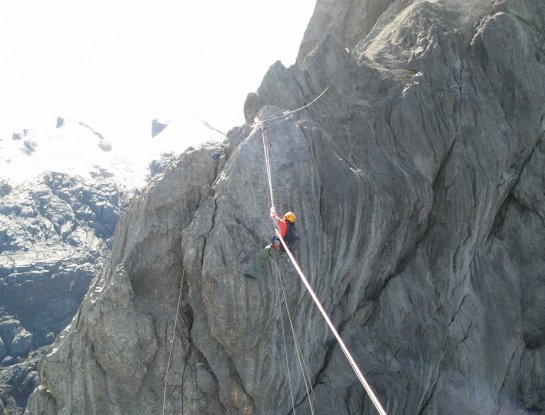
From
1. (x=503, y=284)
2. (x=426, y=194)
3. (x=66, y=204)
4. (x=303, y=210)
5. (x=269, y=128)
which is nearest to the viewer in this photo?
(x=303, y=210)

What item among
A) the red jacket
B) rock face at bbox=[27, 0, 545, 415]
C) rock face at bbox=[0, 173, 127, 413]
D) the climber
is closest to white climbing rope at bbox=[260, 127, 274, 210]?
rock face at bbox=[27, 0, 545, 415]

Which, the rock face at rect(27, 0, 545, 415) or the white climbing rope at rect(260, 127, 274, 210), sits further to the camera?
the white climbing rope at rect(260, 127, 274, 210)

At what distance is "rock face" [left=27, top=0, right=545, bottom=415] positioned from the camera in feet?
55.2

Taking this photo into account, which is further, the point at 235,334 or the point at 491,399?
the point at 491,399

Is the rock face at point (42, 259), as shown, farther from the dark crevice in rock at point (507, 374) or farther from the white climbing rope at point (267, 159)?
the white climbing rope at point (267, 159)

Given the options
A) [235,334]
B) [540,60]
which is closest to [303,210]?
[235,334]

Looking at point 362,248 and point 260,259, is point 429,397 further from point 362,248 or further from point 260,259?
point 260,259

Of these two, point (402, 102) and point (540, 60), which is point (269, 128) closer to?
point (402, 102)

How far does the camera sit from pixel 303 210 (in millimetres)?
18406

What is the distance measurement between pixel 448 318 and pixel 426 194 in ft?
18.8

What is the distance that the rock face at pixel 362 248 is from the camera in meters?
16.8

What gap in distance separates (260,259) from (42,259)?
162 meters

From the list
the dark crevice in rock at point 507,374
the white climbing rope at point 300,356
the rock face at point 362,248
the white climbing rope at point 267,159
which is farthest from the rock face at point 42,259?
the white climbing rope at point 267,159

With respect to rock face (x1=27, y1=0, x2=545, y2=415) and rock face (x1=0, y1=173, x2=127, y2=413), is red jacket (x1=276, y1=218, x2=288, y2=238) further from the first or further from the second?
rock face (x1=0, y1=173, x2=127, y2=413)
